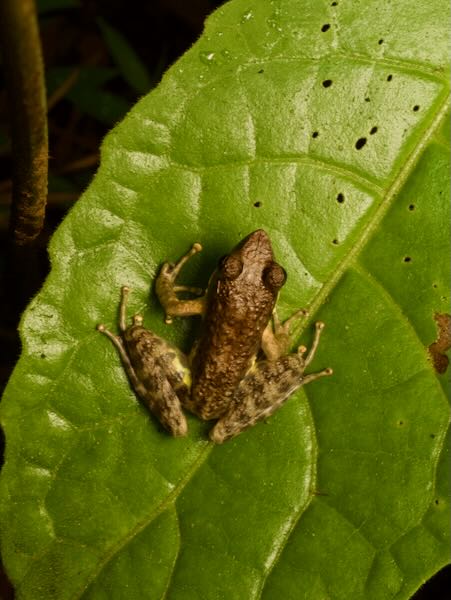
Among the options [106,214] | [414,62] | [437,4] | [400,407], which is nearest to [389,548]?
[400,407]

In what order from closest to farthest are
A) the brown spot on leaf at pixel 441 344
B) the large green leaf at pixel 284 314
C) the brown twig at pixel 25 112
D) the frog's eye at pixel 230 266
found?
the brown twig at pixel 25 112
the large green leaf at pixel 284 314
the brown spot on leaf at pixel 441 344
the frog's eye at pixel 230 266

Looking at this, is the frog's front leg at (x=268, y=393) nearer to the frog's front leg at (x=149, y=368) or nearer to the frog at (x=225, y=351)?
the frog at (x=225, y=351)

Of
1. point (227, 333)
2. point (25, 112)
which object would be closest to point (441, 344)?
point (227, 333)

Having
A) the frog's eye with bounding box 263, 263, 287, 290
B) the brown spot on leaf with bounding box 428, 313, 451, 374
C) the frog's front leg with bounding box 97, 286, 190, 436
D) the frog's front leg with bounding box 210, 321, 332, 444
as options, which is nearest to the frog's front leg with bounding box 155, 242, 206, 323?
the frog's front leg with bounding box 97, 286, 190, 436

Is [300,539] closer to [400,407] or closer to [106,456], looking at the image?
[400,407]

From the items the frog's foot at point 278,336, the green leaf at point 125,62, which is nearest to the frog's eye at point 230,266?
the frog's foot at point 278,336

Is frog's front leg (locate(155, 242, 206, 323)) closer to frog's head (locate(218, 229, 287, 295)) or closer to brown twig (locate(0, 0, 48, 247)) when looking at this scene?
frog's head (locate(218, 229, 287, 295))

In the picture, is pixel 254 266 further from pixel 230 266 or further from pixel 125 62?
pixel 125 62
